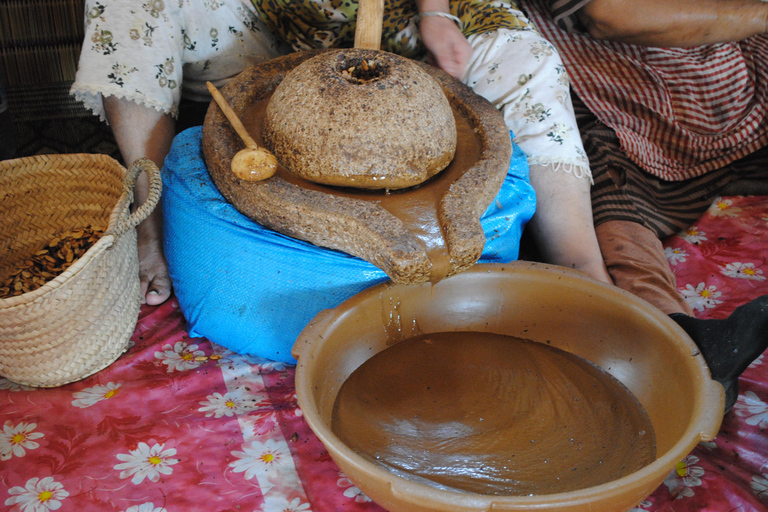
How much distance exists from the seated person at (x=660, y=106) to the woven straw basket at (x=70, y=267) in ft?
4.11

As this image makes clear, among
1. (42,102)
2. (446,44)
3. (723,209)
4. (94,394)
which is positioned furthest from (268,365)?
(723,209)

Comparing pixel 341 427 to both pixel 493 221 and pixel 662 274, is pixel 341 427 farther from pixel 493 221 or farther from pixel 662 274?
pixel 662 274

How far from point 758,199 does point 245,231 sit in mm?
1805

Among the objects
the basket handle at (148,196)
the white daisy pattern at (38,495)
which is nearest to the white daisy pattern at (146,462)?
the white daisy pattern at (38,495)

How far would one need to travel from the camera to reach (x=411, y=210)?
1231mm

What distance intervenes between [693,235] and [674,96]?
1.63ft

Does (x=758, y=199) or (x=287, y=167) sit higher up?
(x=287, y=167)

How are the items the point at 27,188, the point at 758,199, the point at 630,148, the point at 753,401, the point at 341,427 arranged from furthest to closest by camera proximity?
1. the point at 758,199
2. the point at 630,148
3. the point at 27,188
4. the point at 753,401
5. the point at 341,427

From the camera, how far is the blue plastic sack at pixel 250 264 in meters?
1.29

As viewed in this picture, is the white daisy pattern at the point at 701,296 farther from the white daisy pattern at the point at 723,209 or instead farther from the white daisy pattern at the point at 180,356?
the white daisy pattern at the point at 180,356

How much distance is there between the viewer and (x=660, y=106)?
2033 millimetres

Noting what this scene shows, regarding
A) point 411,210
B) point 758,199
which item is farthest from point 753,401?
point 758,199

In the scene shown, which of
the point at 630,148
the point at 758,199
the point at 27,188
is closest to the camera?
the point at 27,188

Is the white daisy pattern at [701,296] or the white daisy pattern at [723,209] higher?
the white daisy pattern at [723,209]
